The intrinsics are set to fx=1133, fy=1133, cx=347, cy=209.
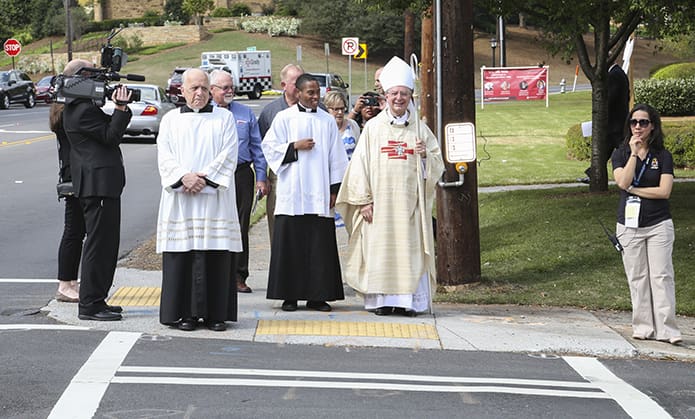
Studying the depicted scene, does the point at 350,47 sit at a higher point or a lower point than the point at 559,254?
higher

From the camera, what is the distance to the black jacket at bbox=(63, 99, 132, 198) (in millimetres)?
8562

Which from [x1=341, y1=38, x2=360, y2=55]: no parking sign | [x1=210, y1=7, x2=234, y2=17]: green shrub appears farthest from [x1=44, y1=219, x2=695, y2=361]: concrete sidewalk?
[x1=210, y1=7, x2=234, y2=17]: green shrub

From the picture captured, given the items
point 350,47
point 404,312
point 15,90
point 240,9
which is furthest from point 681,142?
point 240,9

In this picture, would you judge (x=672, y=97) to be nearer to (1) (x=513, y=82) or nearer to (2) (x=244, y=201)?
(1) (x=513, y=82)

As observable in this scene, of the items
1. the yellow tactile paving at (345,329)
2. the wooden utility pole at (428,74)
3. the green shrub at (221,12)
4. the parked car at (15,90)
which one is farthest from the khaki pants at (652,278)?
the green shrub at (221,12)

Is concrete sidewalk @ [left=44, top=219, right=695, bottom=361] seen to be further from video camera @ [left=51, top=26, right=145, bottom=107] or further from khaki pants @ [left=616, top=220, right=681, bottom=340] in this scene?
video camera @ [left=51, top=26, right=145, bottom=107]

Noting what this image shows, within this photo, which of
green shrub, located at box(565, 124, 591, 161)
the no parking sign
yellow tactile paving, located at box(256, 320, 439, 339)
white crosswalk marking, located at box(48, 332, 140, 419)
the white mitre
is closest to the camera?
white crosswalk marking, located at box(48, 332, 140, 419)

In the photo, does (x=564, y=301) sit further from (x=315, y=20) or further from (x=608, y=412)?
(x=315, y=20)

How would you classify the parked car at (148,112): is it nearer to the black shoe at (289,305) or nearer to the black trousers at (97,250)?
the black shoe at (289,305)

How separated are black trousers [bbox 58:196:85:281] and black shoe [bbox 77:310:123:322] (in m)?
0.79

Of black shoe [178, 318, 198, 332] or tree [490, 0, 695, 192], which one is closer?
black shoe [178, 318, 198, 332]

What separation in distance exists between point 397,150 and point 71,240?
277cm

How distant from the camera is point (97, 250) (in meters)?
8.68

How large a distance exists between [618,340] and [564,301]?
61.4 inches
